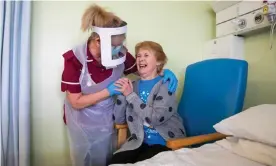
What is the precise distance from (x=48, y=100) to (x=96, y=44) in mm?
627

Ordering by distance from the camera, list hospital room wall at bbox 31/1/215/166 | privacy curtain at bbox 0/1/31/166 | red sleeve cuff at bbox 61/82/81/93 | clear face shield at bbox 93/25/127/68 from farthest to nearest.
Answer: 1. hospital room wall at bbox 31/1/215/166
2. privacy curtain at bbox 0/1/31/166
3. red sleeve cuff at bbox 61/82/81/93
4. clear face shield at bbox 93/25/127/68

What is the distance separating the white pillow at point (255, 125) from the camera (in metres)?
0.86

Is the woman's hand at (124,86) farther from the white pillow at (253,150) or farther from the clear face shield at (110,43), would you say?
the white pillow at (253,150)

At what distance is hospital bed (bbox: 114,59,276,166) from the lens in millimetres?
877

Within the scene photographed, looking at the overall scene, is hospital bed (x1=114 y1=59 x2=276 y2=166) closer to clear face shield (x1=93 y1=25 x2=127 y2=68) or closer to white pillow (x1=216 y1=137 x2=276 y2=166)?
white pillow (x1=216 y1=137 x2=276 y2=166)

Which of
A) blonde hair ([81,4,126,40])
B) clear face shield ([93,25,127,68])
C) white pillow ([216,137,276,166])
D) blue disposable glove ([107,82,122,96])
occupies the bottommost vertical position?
white pillow ([216,137,276,166])

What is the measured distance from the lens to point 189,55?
1.89m

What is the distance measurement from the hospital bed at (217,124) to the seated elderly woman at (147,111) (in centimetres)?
12

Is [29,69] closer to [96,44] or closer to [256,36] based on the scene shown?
[96,44]

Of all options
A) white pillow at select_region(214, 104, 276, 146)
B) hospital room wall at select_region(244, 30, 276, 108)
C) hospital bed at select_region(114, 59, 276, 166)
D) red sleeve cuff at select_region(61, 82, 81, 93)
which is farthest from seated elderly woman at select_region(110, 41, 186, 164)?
hospital room wall at select_region(244, 30, 276, 108)

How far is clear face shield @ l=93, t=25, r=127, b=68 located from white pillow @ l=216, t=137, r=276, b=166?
0.72m

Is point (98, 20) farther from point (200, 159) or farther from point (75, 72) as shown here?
point (200, 159)

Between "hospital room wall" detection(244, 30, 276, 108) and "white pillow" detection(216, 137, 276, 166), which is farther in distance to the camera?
"hospital room wall" detection(244, 30, 276, 108)

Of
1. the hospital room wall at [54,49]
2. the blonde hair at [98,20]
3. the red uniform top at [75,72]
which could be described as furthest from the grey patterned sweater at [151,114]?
the hospital room wall at [54,49]
